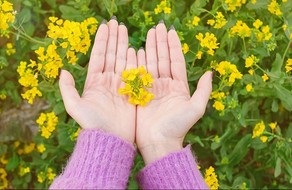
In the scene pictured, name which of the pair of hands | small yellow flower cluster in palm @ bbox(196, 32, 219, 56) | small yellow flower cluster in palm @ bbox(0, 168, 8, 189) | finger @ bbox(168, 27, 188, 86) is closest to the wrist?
the pair of hands

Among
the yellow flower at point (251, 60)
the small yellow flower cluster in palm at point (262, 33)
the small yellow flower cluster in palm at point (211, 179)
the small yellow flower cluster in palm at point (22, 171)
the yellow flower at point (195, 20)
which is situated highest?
the yellow flower at point (195, 20)

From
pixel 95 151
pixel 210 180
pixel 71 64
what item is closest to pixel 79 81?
pixel 71 64

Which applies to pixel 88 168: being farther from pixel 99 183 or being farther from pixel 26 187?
pixel 26 187

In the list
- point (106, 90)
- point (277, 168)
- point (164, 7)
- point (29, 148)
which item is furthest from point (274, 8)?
point (29, 148)

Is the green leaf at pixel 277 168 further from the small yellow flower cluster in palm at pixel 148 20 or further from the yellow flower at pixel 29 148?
the yellow flower at pixel 29 148

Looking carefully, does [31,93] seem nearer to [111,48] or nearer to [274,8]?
[111,48]

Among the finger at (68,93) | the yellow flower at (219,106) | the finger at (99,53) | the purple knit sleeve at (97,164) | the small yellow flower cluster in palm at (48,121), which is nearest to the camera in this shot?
→ the purple knit sleeve at (97,164)

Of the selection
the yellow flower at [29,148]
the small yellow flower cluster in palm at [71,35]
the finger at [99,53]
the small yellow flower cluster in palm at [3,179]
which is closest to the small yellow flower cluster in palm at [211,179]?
the finger at [99,53]

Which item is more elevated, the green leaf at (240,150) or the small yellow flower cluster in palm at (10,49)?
the small yellow flower cluster in palm at (10,49)
